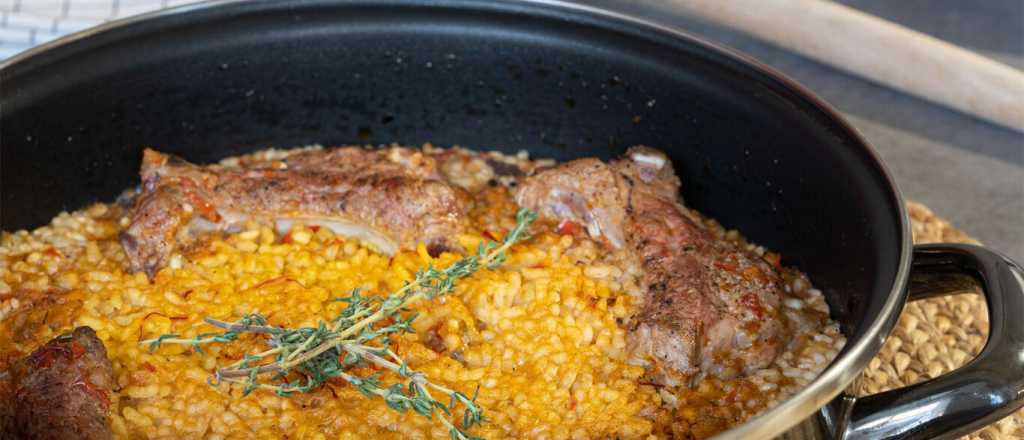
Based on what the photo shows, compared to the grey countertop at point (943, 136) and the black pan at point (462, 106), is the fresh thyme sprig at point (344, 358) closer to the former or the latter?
the black pan at point (462, 106)

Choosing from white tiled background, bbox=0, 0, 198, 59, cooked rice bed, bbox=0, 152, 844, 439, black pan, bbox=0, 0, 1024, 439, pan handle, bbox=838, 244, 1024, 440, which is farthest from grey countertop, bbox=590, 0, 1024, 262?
white tiled background, bbox=0, 0, 198, 59

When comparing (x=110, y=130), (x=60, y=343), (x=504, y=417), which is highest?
(x=110, y=130)

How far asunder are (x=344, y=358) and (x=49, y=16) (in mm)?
2675

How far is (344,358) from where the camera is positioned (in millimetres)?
2348

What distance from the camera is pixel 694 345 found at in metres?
2.48

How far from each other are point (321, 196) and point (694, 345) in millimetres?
1092

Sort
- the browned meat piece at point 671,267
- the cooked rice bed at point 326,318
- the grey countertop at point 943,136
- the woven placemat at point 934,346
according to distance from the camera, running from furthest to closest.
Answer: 1. the grey countertop at point 943,136
2. the woven placemat at point 934,346
3. the browned meat piece at point 671,267
4. the cooked rice bed at point 326,318

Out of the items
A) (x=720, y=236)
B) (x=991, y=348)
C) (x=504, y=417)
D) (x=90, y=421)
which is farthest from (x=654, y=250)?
(x=90, y=421)

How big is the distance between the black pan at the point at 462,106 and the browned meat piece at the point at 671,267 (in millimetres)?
189

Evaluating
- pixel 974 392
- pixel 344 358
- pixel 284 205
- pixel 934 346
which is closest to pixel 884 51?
pixel 934 346

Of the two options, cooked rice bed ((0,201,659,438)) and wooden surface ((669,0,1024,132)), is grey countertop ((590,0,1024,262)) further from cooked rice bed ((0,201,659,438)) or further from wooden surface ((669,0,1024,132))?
cooked rice bed ((0,201,659,438))

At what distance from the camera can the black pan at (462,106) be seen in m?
2.72

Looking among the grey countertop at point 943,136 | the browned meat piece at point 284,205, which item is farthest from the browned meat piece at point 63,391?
the grey countertop at point 943,136

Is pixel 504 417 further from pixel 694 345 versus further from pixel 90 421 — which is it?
pixel 90 421
